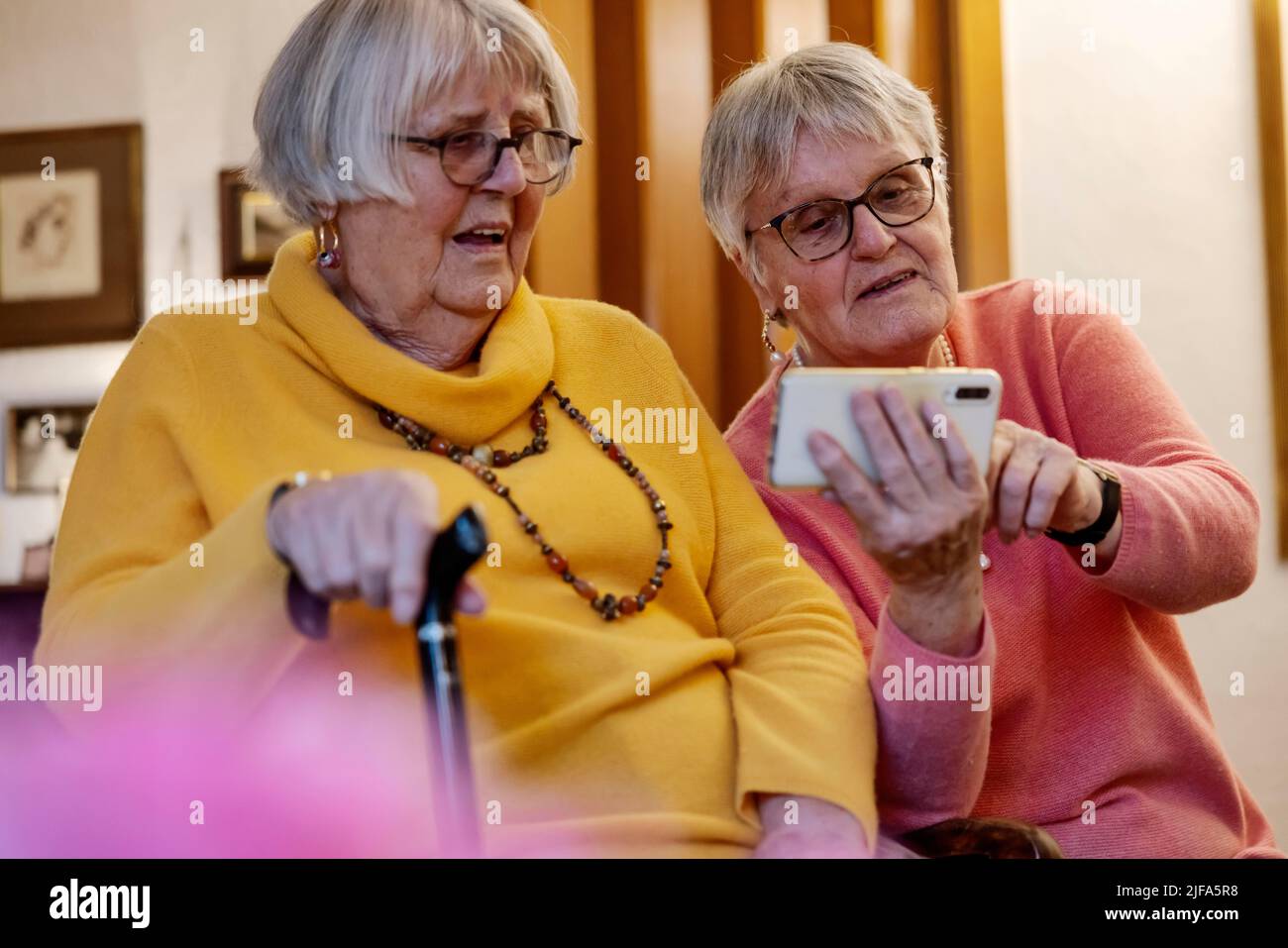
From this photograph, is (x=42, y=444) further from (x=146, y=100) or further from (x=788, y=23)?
(x=788, y=23)

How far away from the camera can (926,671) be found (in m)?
0.93

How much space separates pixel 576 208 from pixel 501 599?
0.90 meters

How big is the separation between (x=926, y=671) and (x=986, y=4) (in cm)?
114

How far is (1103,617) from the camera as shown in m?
1.16

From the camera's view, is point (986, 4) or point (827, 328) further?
point (986, 4)

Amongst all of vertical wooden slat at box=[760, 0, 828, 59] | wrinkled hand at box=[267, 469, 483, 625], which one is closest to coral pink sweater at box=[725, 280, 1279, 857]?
wrinkled hand at box=[267, 469, 483, 625]

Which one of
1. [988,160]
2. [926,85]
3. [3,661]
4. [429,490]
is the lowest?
[3,661]

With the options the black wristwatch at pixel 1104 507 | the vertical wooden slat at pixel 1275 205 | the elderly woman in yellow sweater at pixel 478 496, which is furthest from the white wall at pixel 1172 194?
the elderly woman in yellow sweater at pixel 478 496

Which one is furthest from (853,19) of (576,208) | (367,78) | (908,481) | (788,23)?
(908,481)

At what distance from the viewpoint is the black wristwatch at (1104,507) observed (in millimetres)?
1020
